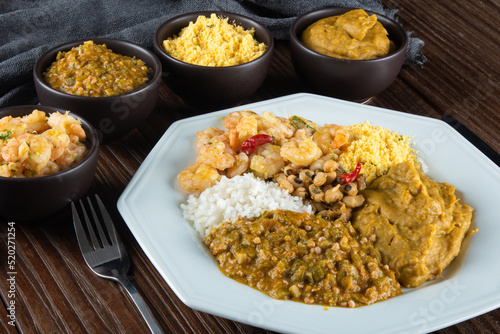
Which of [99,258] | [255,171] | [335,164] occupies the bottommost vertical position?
[99,258]

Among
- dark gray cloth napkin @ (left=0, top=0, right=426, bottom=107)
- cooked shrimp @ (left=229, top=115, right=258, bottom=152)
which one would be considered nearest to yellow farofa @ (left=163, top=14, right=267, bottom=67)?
dark gray cloth napkin @ (left=0, top=0, right=426, bottom=107)

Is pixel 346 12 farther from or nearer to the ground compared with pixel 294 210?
farther from the ground

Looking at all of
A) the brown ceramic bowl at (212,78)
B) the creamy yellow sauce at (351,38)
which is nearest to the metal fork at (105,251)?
the brown ceramic bowl at (212,78)

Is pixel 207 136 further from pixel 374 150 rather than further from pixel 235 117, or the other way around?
pixel 374 150

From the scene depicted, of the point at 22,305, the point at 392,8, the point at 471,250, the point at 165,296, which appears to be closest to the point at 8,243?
the point at 22,305

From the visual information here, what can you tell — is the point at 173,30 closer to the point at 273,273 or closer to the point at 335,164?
the point at 335,164

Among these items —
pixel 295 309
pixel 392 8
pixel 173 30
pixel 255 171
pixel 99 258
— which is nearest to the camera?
pixel 295 309

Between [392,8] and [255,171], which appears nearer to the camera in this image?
[255,171]

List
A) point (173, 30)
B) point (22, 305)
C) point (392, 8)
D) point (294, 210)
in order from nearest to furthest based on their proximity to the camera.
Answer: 1. point (22, 305)
2. point (294, 210)
3. point (173, 30)
4. point (392, 8)
